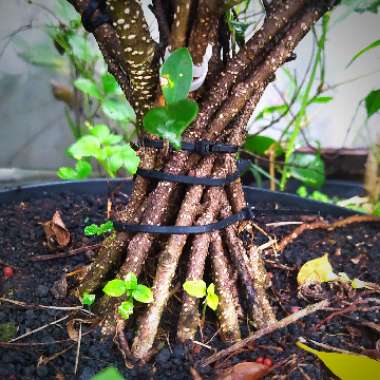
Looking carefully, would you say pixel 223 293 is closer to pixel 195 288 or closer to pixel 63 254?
pixel 195 288

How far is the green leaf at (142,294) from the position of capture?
674 millimetres

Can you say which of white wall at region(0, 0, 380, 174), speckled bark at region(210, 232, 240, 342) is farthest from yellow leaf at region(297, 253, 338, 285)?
white wall at region(0, 0, 380, 174)

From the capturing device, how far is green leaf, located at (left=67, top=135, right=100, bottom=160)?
1107mm

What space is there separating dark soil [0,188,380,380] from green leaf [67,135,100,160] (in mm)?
148

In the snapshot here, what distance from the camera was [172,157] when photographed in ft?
2.47

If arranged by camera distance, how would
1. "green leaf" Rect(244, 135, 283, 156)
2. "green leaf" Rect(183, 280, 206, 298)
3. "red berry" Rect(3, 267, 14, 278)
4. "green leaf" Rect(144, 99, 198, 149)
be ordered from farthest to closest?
"green leaf" Rect(244, 135, 283, 156) < "red berry" Rect(3, 267, 14, 278) < "green leaf" Rect(183, 280, 206, 298) < "green leaf" Rect(144, 99, 198, 149)

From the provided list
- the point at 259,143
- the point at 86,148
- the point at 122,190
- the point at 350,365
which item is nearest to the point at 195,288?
the point at 350,365

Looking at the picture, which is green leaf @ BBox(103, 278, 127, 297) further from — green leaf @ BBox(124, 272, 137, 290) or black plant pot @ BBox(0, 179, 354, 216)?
black plant pot @ BBox(0, 179, 354, 216)

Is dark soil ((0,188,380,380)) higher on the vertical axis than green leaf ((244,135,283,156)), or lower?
lower

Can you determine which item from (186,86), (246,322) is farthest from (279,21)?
(246,322)

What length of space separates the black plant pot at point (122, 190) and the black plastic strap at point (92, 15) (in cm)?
58

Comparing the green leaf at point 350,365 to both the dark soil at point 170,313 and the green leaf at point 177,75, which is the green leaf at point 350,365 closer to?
the dark soil at point 170,313

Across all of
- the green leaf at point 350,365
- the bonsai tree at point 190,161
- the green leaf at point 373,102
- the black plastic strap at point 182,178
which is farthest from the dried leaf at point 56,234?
the green leaf at point 373,102

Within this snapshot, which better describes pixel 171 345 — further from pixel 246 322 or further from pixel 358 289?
pixel 358 289
